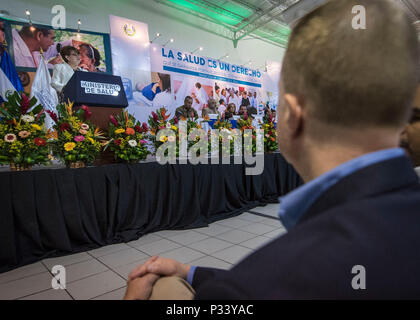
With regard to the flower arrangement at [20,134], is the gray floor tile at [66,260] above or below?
below

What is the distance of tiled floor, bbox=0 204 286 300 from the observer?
6.21 feet

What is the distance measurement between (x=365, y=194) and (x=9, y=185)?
8.94ft

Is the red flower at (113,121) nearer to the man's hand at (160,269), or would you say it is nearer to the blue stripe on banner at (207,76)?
the man's hand at (160,269)

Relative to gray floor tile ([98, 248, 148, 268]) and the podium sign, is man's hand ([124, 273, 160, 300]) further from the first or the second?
the podium sign

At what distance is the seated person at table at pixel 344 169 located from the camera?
0.34m

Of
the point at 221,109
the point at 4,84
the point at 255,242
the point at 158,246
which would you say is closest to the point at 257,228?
the point at 255,242

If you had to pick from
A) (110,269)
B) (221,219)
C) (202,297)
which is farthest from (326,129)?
(221,219)

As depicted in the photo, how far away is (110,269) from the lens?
2213 mm

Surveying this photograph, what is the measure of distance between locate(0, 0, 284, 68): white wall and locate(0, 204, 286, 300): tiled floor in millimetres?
Result: 5053

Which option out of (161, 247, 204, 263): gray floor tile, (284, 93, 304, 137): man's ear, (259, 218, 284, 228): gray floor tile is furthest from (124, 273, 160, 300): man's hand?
(259, 218, 284, 228): gray floor tile

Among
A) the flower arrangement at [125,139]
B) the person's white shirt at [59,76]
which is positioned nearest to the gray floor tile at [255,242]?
the flower arrangement at [125,139]

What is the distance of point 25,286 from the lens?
1.97m

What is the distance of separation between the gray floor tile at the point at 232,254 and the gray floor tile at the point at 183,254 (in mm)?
170
